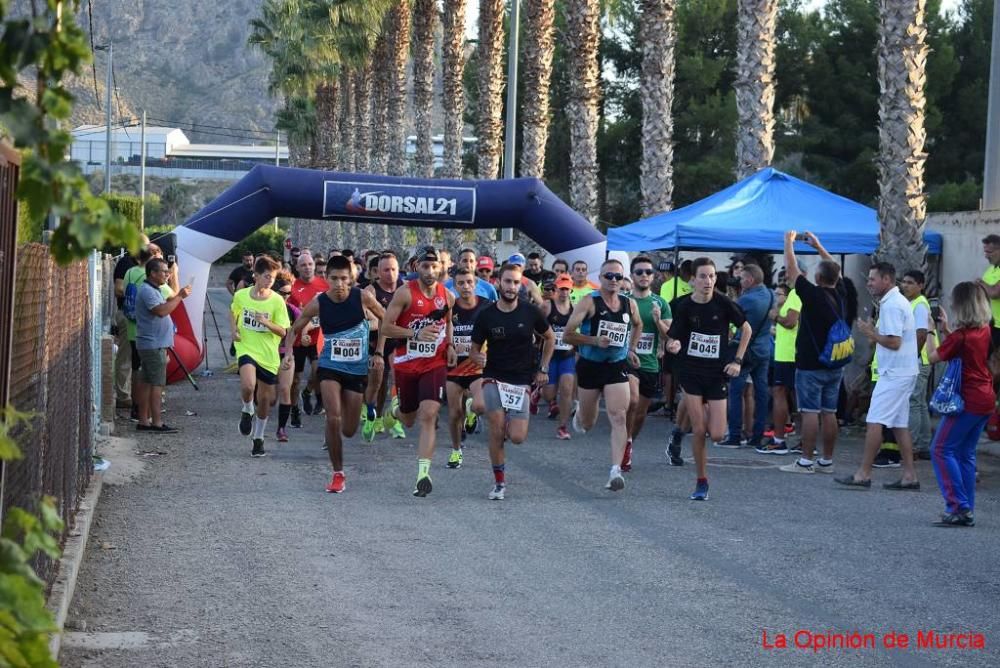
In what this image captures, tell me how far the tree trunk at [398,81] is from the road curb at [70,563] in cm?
3369

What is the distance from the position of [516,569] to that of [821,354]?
542 centimetres

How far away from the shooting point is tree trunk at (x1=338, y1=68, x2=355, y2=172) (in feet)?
179

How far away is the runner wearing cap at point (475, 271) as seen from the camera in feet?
43.5

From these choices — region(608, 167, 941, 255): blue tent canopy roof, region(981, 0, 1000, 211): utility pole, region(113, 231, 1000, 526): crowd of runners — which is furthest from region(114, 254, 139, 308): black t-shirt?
region(981, 0, 1000, 211): utility pole

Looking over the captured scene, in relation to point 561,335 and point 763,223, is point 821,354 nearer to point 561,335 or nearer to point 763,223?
point 561,335

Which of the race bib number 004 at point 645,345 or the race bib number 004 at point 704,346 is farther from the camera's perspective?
the race bib number 004 at point 645,345

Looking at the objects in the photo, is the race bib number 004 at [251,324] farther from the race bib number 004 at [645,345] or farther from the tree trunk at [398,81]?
the tree trunk at [398,81]

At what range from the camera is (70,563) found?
24.3 ft

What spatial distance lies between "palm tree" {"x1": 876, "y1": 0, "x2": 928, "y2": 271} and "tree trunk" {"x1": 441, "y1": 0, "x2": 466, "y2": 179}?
20943 millimetres

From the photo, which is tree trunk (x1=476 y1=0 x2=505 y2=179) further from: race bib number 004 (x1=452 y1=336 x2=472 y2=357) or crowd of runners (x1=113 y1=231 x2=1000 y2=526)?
race bib number 004 (x1=452 y1=336 x2=472 y2=357)

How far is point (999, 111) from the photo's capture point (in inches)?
714

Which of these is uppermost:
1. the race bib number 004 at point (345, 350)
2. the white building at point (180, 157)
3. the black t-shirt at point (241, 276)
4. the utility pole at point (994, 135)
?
the white building at point (180, 157)

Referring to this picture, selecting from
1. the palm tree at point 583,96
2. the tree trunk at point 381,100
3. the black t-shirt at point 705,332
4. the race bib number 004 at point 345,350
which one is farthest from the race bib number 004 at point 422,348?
the tree trunk at point 381,100

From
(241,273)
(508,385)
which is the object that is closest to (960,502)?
(508,385)
